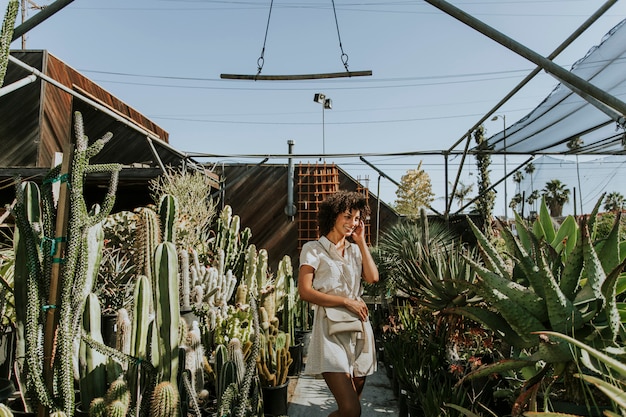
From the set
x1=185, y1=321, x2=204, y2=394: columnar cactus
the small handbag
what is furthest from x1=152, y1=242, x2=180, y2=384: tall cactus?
the small handbag

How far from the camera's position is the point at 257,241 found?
990 centimetres

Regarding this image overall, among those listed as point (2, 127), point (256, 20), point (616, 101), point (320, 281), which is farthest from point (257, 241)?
point (616, 101)

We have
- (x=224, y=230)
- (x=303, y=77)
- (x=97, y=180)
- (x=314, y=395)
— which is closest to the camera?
(x=314, y=395)

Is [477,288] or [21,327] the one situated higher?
[477,288]

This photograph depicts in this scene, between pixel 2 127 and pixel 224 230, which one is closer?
pixel 224 230

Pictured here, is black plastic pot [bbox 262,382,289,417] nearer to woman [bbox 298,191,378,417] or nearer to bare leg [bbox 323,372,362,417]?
woman [bbox 298,191,378,417]

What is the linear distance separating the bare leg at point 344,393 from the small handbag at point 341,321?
0.22 m

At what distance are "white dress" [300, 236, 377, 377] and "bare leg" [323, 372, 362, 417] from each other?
0.13 ft

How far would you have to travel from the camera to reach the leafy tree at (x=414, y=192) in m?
9.92

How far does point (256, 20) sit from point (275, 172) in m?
5.63

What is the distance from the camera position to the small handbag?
2412mm

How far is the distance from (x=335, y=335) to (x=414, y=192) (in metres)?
7.83

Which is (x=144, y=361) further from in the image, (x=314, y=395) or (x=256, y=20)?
(x=256, y=20)

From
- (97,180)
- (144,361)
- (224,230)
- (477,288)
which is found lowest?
(144,361)
